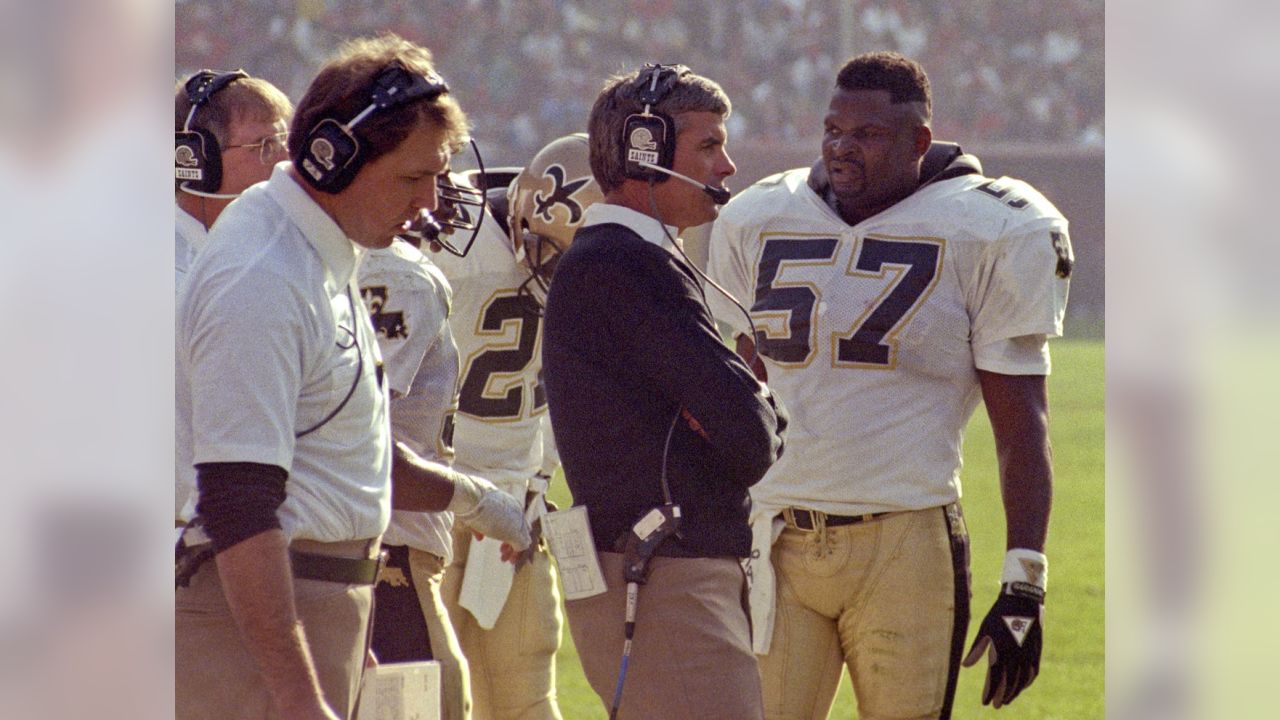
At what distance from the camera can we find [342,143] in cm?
207

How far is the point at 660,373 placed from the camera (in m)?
2.42

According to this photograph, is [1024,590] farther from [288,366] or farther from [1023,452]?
[288,366]

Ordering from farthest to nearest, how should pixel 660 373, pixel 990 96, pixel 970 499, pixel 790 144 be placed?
pixel 990 96
pixel 790 144
pixel 970 499
pixel 660 373

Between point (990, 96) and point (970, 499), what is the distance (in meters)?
10.5

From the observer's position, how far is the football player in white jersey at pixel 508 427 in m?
3.66

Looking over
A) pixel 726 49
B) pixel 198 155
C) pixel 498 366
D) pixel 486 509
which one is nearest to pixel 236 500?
pixel 486 509

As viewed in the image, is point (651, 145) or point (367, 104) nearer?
point (367, 104)

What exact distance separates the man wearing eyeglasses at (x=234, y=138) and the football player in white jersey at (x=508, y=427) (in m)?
0.71

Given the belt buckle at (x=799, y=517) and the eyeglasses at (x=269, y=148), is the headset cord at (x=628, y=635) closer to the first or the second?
the belt buckle at (x=799, y=517)

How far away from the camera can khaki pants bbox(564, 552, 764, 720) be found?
242 cm

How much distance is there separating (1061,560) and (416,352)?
732 cm
